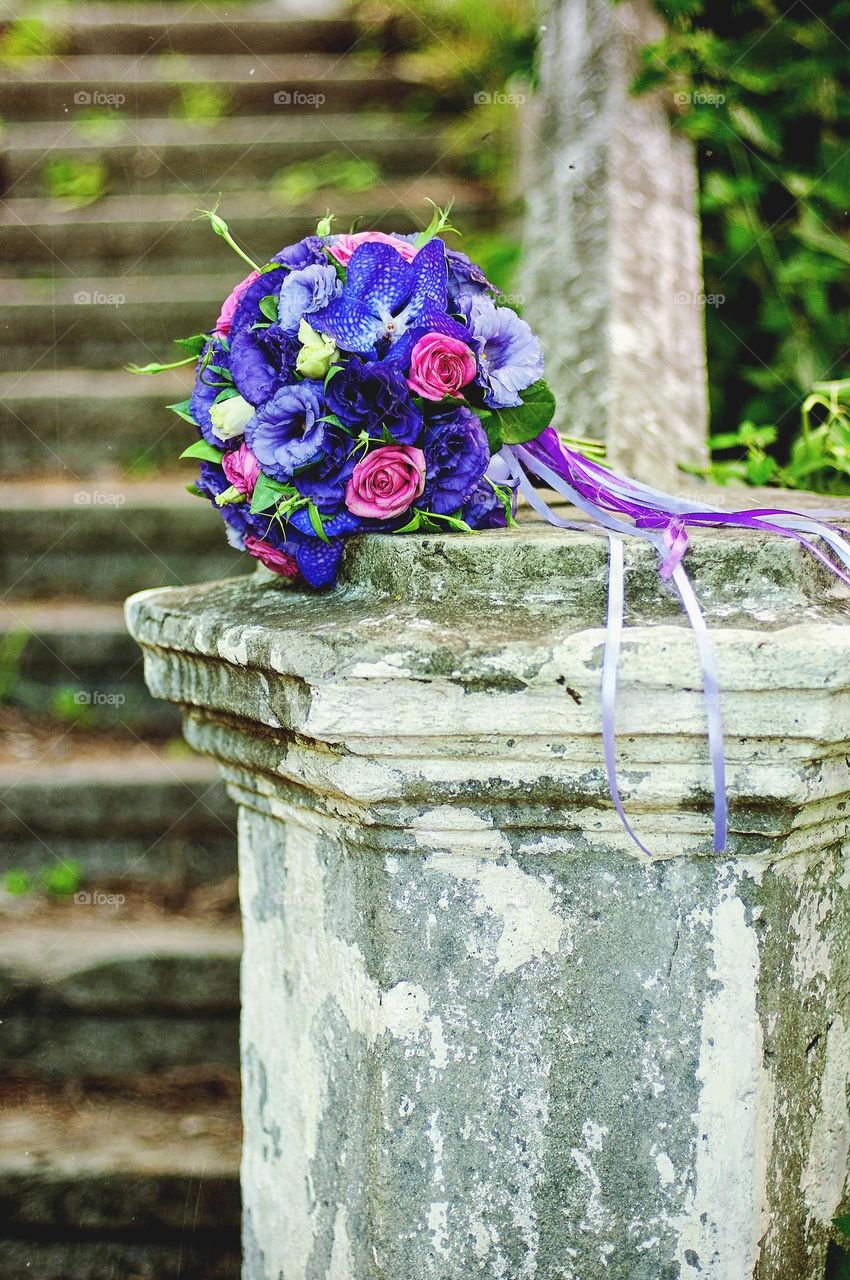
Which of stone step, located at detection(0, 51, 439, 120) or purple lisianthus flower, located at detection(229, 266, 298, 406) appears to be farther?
stone step, located at detection(0, 51, 439, 120)

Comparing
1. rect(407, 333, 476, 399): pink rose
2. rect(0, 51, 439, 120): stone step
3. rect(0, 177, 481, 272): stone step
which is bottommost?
rect(407, 333, 476, 399): pink rose

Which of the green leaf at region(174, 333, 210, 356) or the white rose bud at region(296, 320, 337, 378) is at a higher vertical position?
the green leaf at region(174, 333, 210, 356)

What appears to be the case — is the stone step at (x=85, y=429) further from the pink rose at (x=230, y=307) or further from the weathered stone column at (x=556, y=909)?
the weathered stone column at (x=556, y=909)

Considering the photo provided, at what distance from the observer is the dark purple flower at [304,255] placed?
995 millimetres

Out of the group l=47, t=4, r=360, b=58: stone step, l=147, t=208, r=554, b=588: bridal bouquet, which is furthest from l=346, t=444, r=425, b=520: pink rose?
l=47, t=4, r=360, b=58: stone step

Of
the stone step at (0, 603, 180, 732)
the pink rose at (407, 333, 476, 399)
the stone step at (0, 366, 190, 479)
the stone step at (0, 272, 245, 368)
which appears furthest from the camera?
the stone step at (0, 272, 245, 368)

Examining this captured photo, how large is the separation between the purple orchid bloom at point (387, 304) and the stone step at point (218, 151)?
254cm

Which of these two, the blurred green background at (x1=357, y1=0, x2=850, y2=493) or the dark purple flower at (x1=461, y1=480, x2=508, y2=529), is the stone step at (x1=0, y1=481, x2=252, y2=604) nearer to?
the blurred green background at (x1=357, y1=0, x2=850, y2=493)

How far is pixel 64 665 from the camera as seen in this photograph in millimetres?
2346

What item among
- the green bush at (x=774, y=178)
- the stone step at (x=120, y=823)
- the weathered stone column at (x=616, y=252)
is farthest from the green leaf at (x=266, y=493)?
the green bush at (x=774, y=178)

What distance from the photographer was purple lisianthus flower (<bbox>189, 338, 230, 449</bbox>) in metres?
1.03

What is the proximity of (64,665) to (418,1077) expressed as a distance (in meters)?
1.68

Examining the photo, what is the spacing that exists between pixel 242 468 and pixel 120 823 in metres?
1.34

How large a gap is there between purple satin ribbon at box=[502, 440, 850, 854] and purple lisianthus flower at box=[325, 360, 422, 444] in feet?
0.56
